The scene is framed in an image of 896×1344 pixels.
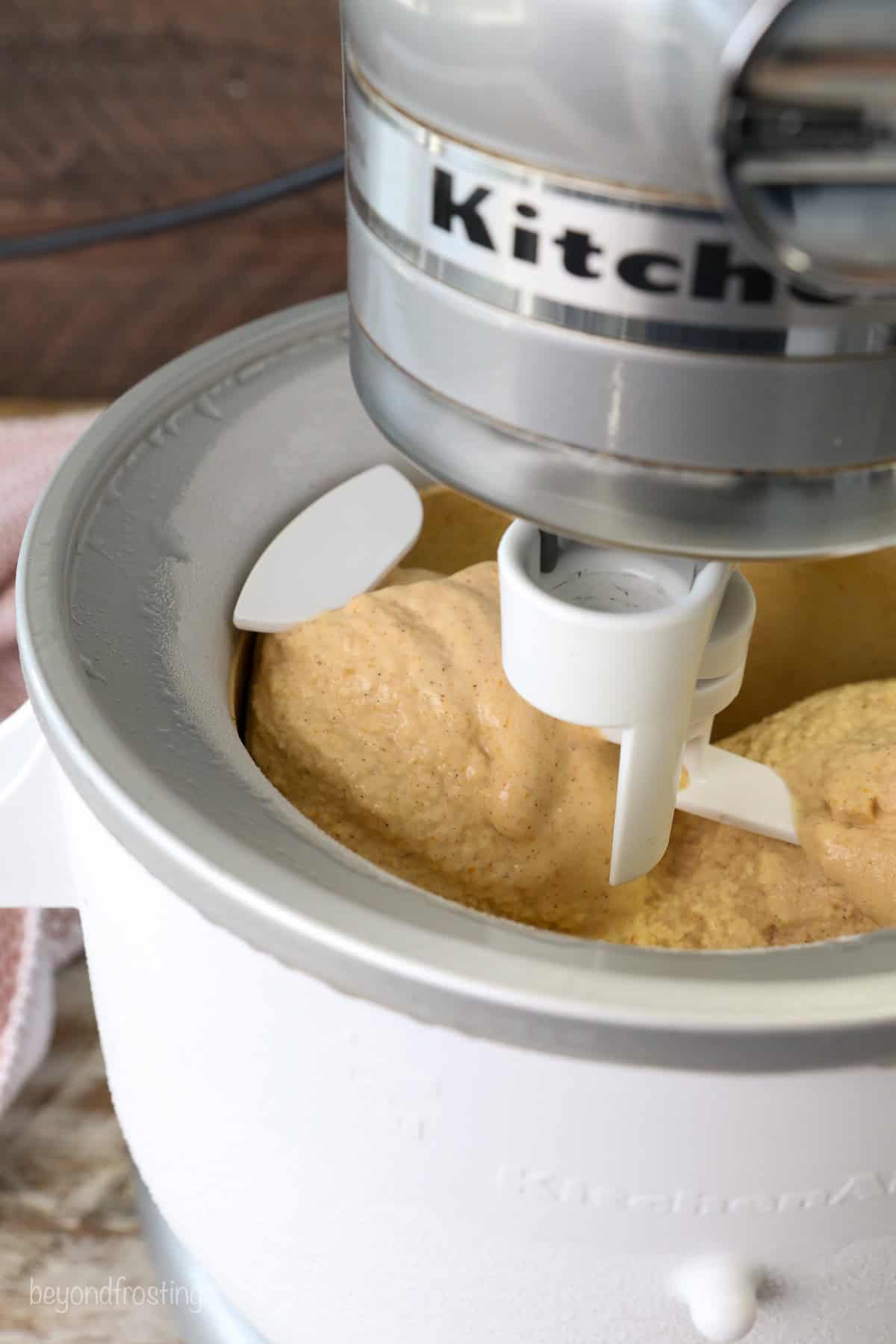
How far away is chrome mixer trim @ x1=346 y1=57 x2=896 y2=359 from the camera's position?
0.30m

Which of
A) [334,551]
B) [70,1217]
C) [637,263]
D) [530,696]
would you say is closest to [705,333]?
[637,263]

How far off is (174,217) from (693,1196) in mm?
A: 826

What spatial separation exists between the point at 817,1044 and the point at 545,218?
208 millimetres

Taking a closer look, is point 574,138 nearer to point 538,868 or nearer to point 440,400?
point 440,400

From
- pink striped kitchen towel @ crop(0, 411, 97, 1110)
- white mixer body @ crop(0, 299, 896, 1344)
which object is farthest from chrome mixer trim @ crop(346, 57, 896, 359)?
pink striped kitchen towel @ crop(0, 411, 97, 1110)

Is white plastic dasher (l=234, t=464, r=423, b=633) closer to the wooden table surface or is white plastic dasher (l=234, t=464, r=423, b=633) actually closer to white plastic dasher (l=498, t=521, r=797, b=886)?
white plastic dasher (l=498, t=521, r=797, b=886)

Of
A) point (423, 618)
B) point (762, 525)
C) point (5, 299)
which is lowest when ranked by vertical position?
point (5, 299)

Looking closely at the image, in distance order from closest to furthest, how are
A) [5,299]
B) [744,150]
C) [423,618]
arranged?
[744,150] < [423,618] < [5,299]

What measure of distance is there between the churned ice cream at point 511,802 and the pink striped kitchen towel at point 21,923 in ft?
0.90

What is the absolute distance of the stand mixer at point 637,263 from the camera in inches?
10.9

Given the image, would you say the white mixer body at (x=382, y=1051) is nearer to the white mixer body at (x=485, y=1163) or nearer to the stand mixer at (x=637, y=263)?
the white mixer body at (x=485, y=1163)

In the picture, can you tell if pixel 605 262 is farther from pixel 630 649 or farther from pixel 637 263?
pixel 630 649

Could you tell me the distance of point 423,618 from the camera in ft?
1.75

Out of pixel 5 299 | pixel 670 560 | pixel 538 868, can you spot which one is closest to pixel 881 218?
pixel 670 560
